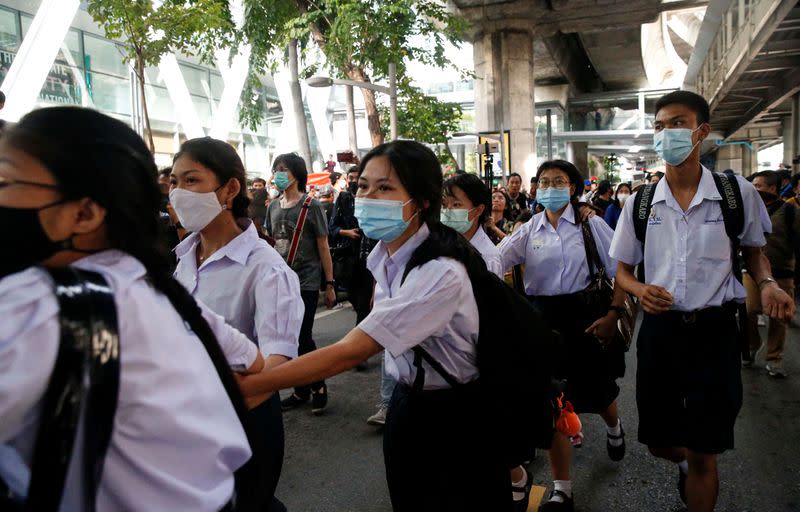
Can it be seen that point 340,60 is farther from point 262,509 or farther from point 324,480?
point 262,509

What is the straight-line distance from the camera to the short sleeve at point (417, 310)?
1624 millimetres

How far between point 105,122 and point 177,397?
46cm

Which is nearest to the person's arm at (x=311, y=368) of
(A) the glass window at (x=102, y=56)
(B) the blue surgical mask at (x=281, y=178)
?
(B) the blue surgical mask at (x=281, y=178)

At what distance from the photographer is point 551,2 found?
64.9ft

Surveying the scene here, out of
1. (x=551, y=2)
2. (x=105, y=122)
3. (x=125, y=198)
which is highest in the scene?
(x=551, y=2)

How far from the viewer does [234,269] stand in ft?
6.73

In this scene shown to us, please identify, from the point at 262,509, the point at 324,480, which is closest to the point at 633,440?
the point at 324,480

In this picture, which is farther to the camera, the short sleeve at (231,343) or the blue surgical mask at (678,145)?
the blue surgical mask at (678,145)

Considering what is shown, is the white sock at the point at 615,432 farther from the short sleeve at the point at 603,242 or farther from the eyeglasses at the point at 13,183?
the eyeglasses at the point at 13,183

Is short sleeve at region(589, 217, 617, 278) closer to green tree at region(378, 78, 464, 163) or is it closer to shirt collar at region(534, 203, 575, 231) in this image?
shirt collar at region(534, 203, 575, 231)

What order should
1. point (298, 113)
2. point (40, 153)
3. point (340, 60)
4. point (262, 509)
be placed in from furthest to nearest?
point (298, 113)
point (340, 60)
point (262, 509)
point (40, 153)

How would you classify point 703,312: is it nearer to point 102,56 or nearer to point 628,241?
point 628,241

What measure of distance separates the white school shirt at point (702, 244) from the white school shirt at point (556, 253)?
702mm

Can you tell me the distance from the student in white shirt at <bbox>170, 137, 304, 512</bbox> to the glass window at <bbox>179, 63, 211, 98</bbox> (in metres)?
22.7
